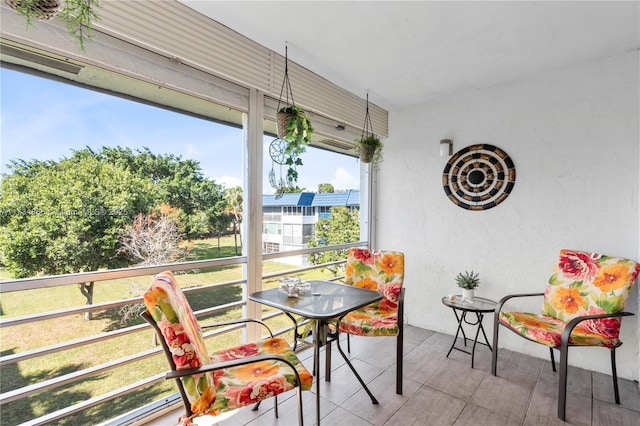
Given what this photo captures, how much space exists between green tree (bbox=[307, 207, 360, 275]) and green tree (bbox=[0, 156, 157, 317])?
5.95 feet

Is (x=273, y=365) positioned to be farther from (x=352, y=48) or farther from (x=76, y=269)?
(x=352, y=48)

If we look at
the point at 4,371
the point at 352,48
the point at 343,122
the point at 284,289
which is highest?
the point at 352,48

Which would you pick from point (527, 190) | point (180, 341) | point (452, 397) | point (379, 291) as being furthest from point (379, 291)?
point (180, 341)

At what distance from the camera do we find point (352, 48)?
2393 millimetres

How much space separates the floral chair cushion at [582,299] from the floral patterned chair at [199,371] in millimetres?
1835

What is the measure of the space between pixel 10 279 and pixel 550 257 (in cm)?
390

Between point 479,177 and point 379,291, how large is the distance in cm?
158

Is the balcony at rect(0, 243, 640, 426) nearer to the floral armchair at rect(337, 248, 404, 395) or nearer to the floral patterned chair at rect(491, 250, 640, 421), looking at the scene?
the floral patterned chair at rect(491, 250, 640, 421)

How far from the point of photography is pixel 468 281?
2.96 metres

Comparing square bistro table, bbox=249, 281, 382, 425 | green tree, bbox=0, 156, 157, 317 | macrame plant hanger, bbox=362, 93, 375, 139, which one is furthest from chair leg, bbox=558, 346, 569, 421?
green tree, bbox=0, 156, 157, 317

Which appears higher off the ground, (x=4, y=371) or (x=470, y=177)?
(x=470, y=177)

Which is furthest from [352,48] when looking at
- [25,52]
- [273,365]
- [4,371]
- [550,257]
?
[4,371]

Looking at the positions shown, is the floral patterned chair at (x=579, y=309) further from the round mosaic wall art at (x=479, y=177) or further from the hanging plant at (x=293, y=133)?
the hanging plant at (x=293, y=133)

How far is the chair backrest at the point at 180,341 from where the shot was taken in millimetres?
1273
